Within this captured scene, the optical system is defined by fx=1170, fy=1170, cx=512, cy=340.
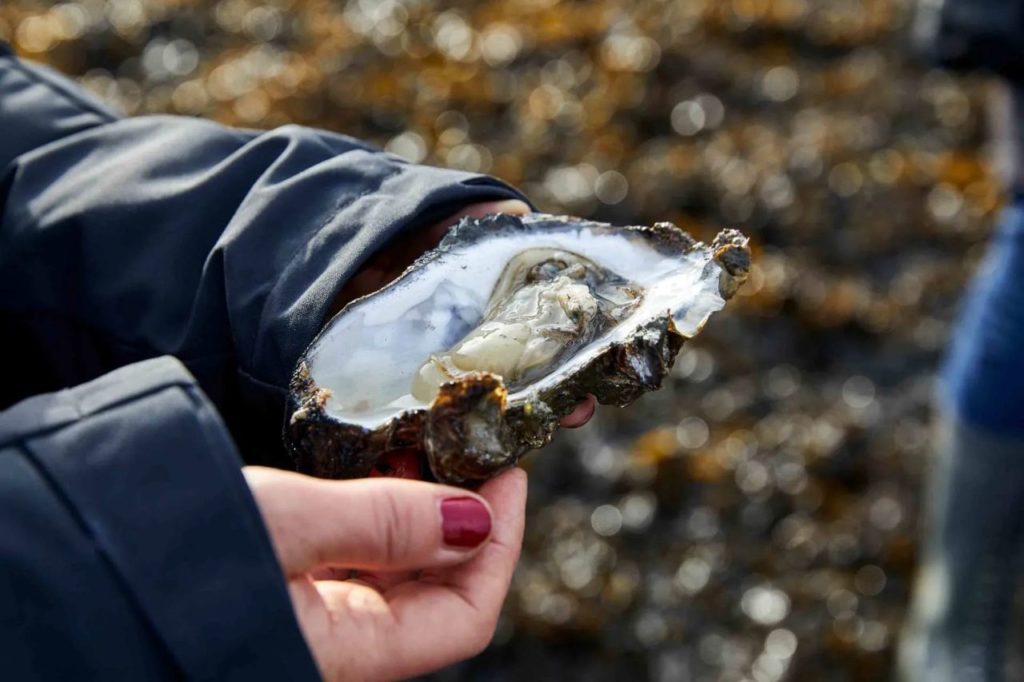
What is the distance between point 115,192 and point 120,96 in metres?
2.50

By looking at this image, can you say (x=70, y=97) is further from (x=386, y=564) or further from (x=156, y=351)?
(x=386, y=564)

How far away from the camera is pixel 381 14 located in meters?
3.80

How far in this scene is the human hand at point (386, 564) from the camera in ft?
2.95

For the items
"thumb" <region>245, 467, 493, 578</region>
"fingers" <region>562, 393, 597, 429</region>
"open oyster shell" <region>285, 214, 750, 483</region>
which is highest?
"thumb" <region>245, 467, 493, 578</region>

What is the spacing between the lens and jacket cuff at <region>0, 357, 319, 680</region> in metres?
0.82

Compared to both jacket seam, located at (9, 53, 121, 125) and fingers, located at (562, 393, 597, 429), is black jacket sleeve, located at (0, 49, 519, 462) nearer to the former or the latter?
jacket seam, located at (9, 53, 121, 125)

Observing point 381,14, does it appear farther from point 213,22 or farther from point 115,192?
point 115,192

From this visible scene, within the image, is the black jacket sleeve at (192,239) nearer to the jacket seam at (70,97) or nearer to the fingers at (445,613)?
the jacket seam at (70,97)

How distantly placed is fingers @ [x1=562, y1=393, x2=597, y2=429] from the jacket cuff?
0.46 metres

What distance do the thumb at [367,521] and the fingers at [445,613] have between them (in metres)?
0.03

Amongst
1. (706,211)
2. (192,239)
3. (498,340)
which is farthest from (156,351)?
(706,211)

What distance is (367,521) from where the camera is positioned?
3.06 ft

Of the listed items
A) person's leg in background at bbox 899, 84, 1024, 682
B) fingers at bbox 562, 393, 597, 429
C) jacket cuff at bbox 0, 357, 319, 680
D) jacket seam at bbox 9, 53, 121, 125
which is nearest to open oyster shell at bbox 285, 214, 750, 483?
fingers at bbox 562, 393, 597, 429

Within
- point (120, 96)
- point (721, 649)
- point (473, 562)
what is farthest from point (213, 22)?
point (473, 562)
